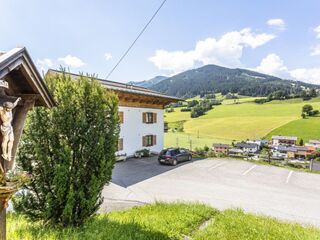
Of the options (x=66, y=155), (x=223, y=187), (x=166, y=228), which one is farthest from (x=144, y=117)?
(x=66, y=155)

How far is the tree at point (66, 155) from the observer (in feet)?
19.8

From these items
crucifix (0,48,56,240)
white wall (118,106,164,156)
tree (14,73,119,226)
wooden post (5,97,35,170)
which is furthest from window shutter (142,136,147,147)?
wooden post (5,97,35,170)

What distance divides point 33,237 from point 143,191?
31.7ft

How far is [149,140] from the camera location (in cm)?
2833

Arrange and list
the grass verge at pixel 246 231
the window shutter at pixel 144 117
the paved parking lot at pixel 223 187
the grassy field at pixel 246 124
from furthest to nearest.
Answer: the grassy field at pixel 246 124
the window shutter at pixel 144 117
the paved parking lot at pixel 223 187
the grass verge at pixel 246 231

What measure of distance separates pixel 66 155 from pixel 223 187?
40.9 ft

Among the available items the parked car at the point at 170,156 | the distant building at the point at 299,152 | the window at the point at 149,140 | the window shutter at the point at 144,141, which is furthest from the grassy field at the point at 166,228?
the distant building at the point at 299,152

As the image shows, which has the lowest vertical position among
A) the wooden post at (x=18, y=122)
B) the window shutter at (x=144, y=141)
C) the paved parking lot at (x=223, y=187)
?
the paved parking lot at (x=223, y=187)

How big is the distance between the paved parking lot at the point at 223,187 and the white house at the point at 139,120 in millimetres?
2533

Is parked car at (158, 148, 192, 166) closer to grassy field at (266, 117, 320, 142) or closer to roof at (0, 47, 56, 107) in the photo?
roof at (0, 47, 56, 107)

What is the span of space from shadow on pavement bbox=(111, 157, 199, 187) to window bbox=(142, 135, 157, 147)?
264 cm

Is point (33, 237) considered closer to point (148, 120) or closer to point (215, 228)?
point (215, 228)

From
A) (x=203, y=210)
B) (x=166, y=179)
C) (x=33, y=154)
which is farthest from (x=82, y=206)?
(x=166, y=179)

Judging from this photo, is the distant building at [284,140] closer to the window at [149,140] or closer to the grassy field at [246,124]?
the grassy field at [246,124]
